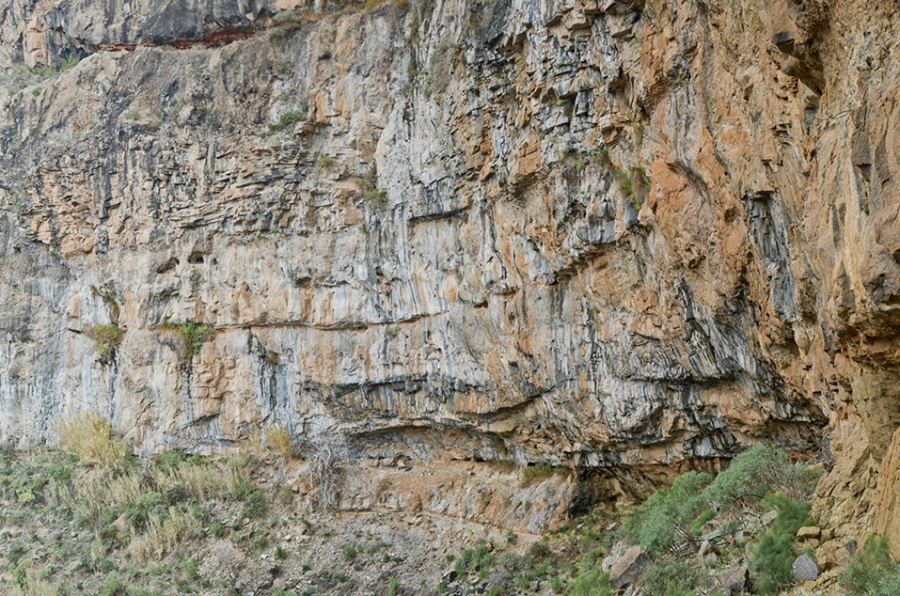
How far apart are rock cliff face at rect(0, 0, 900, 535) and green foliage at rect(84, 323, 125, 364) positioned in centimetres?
13

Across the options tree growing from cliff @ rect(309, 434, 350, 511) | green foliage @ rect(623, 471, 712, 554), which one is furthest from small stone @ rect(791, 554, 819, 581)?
tree growing from cliff @ rect(309, 434, 350, 511)

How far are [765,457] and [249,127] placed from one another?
2288cm

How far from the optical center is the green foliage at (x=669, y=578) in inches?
427

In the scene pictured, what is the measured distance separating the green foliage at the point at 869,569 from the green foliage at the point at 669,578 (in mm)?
3248

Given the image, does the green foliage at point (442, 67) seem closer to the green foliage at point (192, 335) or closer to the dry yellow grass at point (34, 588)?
the green foliage at point (192, 335)

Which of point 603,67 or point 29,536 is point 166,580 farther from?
point 603,67

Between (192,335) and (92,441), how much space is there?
614 centimetres

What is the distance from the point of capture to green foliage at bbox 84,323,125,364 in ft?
106

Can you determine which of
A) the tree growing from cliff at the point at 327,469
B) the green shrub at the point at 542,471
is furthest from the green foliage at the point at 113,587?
the green shrub at the point at 542,471

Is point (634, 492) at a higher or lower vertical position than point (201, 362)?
lower

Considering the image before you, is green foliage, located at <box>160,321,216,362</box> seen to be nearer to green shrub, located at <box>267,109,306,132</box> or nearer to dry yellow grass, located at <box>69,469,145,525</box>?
dry yellow grass, located at <box>69,469,145,525</box>

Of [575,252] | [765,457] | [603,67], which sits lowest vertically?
[765,457]

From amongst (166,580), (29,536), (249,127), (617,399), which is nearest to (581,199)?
(617,399)

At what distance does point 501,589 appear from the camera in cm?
1938
